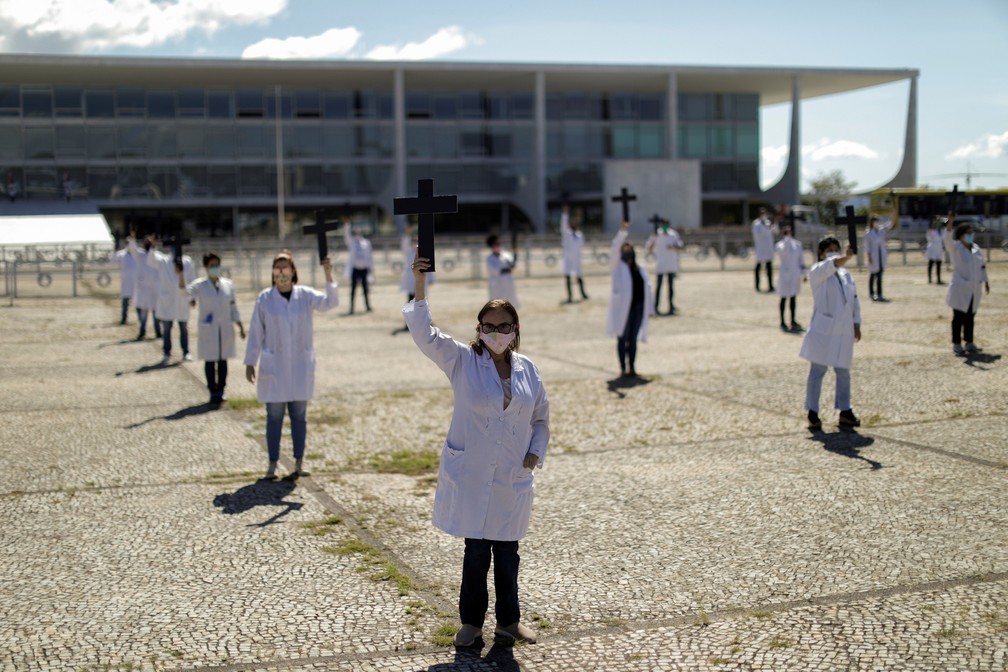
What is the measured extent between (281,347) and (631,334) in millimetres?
5407

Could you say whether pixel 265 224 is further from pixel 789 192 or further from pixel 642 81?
pixel 789 192

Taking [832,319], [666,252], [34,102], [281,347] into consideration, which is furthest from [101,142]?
[832,319]

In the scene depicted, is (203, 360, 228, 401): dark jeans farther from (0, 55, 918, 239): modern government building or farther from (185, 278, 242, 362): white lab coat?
(0, 55, 918, 239): modern government building

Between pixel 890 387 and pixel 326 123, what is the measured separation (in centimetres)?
5527

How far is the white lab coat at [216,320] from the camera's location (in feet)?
37.2

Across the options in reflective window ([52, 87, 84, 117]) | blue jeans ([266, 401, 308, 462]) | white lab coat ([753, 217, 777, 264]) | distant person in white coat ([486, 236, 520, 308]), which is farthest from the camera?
reflective window ([52, 87, 84, 117])

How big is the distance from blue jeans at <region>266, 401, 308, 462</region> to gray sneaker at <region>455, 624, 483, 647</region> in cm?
369

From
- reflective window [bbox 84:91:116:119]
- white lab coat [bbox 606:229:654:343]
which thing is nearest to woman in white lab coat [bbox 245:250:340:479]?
white lab coat [bbox 606:229:654:343]

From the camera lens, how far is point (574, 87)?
2601 inches

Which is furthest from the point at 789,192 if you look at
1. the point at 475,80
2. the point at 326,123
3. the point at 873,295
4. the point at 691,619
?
the point at 691,619

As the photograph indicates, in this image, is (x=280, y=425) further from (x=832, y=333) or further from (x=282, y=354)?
(x=832, y=333)

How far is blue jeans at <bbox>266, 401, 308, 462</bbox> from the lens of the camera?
8.20 metres

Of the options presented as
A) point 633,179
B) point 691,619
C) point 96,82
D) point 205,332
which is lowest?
point 691,619

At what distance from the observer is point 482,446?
→ 482cm
